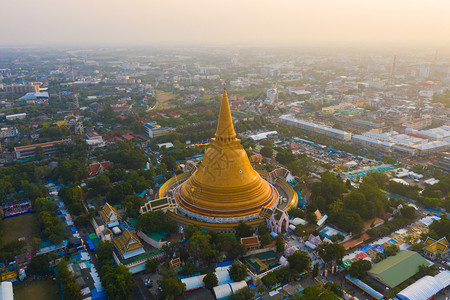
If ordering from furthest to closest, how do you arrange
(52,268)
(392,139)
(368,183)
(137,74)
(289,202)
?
(137,74) < (392,139) < (368,183) < (289,202) < (52,268)

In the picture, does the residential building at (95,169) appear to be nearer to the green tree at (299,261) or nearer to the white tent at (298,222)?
the white tent at (298,222)

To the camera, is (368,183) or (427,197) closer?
(427,197)

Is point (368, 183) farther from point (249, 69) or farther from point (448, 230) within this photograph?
point (249, 69)

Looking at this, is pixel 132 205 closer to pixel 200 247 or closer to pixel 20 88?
pixel 200 247

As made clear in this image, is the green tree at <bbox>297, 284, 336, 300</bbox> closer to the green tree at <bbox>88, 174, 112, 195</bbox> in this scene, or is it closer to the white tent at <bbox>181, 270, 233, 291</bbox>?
the white tent at <bbox>181, 270, 233, 291</bbox>

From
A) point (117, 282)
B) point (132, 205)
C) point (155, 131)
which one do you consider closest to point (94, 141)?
point (155, 131)

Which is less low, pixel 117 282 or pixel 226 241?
pixel 226 241

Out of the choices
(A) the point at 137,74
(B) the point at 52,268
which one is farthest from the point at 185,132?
(A) the point at 137,74
